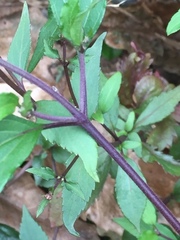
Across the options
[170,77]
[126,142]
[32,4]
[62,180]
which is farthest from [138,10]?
[62,180]

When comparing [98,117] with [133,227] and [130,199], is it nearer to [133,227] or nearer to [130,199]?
[130,199]

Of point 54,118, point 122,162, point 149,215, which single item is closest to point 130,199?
point 149,215

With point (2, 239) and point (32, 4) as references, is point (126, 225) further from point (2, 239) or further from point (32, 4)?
point (32, 4)

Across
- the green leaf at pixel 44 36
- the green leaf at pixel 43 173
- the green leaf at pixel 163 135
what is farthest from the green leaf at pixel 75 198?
the green leaf at pixel 163 135

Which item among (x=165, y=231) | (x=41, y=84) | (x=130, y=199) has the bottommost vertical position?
(x=165, y=231)

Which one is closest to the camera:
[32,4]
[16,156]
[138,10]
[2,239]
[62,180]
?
[16,156]

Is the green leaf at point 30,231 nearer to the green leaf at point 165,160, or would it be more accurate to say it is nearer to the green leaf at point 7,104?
the green leaf at point 165,160
